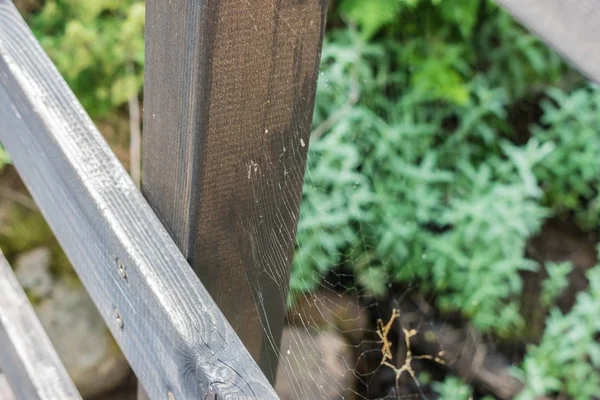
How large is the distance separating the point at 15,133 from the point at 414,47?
194cm

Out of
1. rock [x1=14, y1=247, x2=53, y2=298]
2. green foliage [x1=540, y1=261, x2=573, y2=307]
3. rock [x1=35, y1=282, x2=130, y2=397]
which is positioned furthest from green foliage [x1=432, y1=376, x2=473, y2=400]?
rock [x1=14, y1=247, x2=53, y2=298]

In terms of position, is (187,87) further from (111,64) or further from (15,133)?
(111,64)

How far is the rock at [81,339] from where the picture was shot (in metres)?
2.29

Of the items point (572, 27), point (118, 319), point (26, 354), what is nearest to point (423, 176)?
point (26, 354)

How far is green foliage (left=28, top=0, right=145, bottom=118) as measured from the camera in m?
2.27

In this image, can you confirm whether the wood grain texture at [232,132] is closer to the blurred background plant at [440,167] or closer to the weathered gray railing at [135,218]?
the weathered gray railing at [135,218]

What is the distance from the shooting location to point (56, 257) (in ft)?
7.77

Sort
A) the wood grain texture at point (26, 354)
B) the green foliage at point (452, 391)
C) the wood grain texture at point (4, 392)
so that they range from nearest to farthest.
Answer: the wood grain texture at point (26, 354)
the wood grain texture at point (4, 392)
the green foliage at point (452, 391)

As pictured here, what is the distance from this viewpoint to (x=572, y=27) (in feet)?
1.22

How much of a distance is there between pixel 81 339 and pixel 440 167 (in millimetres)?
1452

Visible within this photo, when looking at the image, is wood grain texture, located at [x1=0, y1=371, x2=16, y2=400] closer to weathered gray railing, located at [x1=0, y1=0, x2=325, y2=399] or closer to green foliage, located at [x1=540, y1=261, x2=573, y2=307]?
weathered gray railing, located at [x1=0, y1=0, x2=325, y2=399]

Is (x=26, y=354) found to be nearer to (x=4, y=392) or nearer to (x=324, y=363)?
(x=4, y=392)

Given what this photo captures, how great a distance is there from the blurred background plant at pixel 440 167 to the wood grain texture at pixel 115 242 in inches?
47.0

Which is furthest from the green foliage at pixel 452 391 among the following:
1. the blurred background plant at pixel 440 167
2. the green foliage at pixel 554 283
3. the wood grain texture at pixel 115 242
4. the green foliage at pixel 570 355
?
the wood grain texture at pixel 115 242
